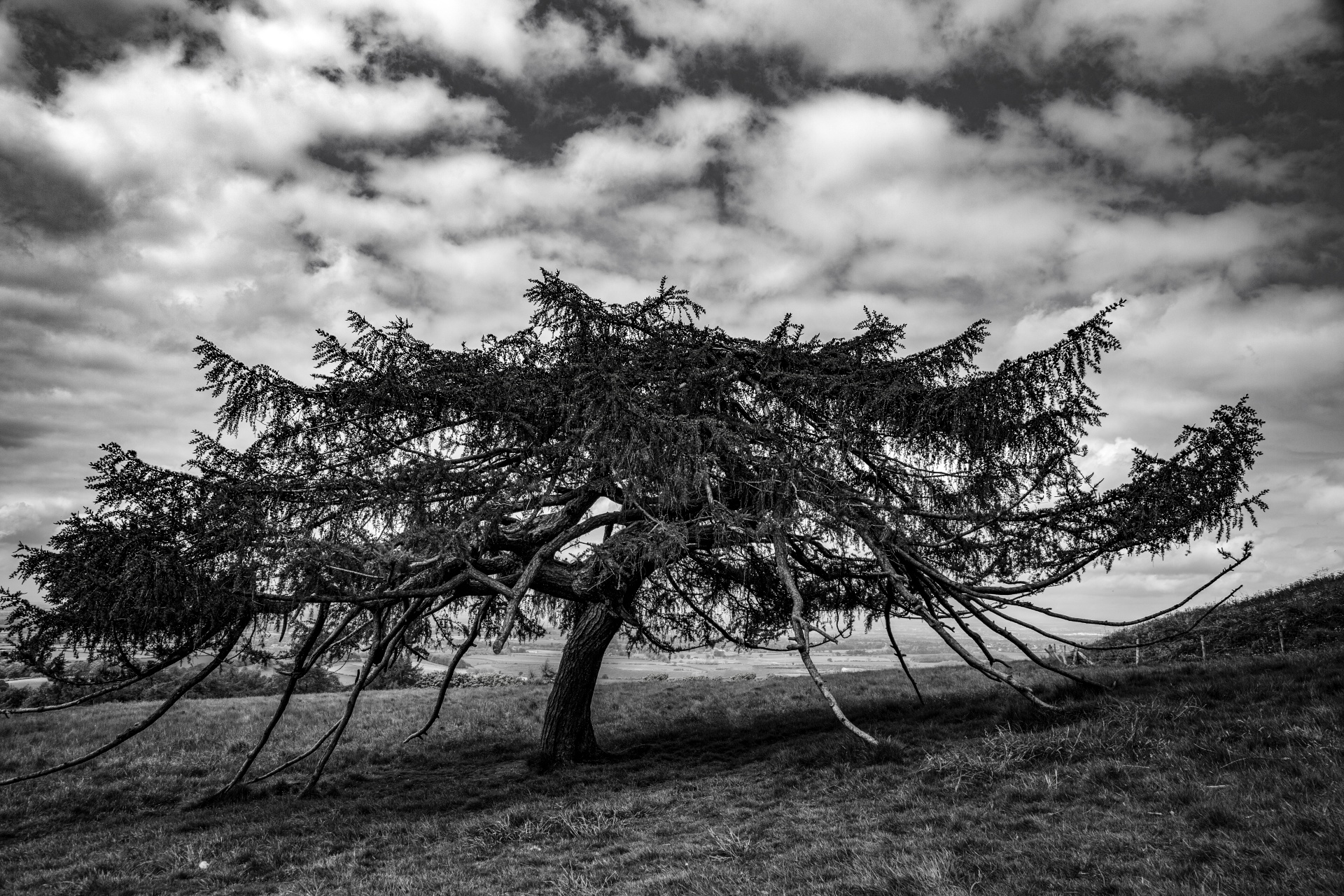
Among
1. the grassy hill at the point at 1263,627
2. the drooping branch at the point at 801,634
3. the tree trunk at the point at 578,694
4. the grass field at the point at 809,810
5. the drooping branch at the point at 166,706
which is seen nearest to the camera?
the grass field at the point at 809,810

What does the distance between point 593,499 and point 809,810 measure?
17.3 feet

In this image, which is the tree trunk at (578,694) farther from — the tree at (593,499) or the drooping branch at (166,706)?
the drooping branch at (166,706)

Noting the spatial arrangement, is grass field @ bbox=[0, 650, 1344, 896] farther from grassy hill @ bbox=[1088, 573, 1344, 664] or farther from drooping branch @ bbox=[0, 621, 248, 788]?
grassy hill @ bbox=[1088, 573, 1344, 664]

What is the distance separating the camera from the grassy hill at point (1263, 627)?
1536 cm

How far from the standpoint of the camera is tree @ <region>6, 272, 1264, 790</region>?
24.2 feet

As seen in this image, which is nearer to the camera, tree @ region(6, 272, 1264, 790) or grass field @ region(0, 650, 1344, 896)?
grass field @ region(0, 650, 1344, 896)

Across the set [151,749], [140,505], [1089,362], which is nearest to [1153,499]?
[1089,362]

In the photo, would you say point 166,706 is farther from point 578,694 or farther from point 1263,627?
point 1263,627

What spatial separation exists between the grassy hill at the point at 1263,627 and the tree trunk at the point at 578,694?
31.3 ft

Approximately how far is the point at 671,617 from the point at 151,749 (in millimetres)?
9247

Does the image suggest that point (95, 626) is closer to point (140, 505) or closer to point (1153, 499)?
point (140, 505)

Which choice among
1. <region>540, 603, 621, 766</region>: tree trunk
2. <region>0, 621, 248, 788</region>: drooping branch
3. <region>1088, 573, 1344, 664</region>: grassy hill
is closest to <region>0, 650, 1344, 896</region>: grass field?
<region>540, 603, 621, 766</region>: tree trunk

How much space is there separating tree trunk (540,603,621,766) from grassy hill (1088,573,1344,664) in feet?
31.3

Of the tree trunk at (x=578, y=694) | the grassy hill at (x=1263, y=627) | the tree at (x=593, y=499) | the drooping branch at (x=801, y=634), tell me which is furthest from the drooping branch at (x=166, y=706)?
the grassy hill at (x=1263, y=627)
